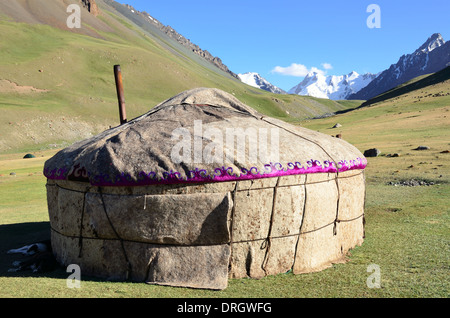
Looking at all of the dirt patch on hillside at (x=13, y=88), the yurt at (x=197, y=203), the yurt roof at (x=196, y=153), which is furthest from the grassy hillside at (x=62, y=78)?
the yurt at (x=197, y=203)

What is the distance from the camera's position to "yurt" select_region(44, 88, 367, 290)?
4.34 meters

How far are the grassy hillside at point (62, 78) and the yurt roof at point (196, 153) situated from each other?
3032 cm

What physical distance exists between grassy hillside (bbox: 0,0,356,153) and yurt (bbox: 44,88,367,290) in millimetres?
30471

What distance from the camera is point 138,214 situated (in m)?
4.43

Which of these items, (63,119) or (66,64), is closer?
(63,119)

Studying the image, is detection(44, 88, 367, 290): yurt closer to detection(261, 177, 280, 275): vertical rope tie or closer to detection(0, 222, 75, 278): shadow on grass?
detection(261, 177, 280, 275): vertical rope tie

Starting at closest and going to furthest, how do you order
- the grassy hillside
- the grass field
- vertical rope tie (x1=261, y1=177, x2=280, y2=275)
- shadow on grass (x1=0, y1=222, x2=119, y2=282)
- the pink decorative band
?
the grass field → the pink decorative band → vertical rope tie (x1=261, y1=177, x2=280, y2=275) → shadow on grass (x1=0, y1=222, x2=119, y2=282) → the grassy hillside

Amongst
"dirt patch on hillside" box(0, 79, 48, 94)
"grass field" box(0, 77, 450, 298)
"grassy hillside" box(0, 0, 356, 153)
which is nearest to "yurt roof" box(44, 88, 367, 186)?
"grass field" box(0, 77, 450, 298)

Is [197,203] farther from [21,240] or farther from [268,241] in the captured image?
[21,240]

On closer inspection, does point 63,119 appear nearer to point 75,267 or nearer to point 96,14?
point 75,267

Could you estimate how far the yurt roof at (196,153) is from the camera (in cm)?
433

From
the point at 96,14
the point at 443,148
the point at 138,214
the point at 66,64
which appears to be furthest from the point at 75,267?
the point at 96,14

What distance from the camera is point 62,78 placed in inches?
1982

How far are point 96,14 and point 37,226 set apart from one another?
93.1m
